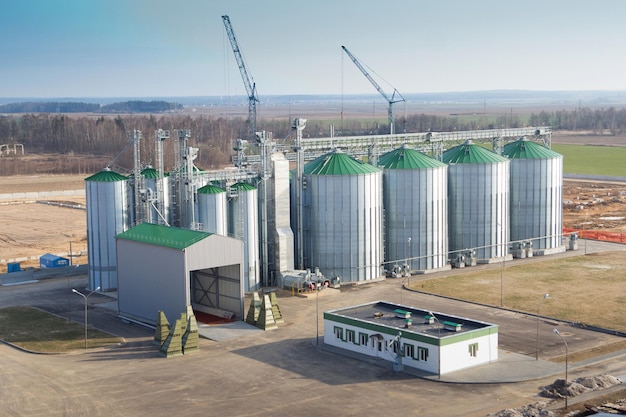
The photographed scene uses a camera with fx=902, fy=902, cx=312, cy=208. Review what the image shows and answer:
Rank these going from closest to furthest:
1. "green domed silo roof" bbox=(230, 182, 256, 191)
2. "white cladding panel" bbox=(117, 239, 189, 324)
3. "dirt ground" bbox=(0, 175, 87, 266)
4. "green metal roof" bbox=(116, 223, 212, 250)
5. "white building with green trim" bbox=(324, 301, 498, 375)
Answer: "white building with green trim" bbox=(324, 301, 498, 375), "white cladding panel" bbox=(117, 239, 189, 324), "green metal roof" bbox=(116, 223, 212, 250), "green domed silo roof" bbox=(230, 182, 256, 191), "dirt ground" bbox=(0, 175, 87, 266)

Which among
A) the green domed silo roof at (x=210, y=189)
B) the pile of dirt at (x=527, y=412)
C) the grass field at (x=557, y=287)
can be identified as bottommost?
the pile of dirt at (x=527, y=412)

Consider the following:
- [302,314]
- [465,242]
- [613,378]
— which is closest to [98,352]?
[302,314]

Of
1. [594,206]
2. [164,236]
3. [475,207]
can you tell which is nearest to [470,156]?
[475,207]

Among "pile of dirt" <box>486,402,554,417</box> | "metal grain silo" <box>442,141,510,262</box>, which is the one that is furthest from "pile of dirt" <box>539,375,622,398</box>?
"metal grain silo" <box>442,141,510,262</box>

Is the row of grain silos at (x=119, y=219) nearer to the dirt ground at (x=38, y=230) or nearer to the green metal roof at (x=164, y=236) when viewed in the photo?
the green metal roof at (x=164, y=236)

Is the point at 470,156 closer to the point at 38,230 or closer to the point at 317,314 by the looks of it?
the point at 317,314

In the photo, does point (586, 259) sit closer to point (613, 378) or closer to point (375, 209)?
point (375, 209)

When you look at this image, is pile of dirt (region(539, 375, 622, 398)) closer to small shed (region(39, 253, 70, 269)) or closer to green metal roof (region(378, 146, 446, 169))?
green metal roof (region(378, 146, 446, 169))

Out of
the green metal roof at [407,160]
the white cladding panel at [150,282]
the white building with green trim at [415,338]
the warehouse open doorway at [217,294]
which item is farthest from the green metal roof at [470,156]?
the white cladding panel at [150,282]
